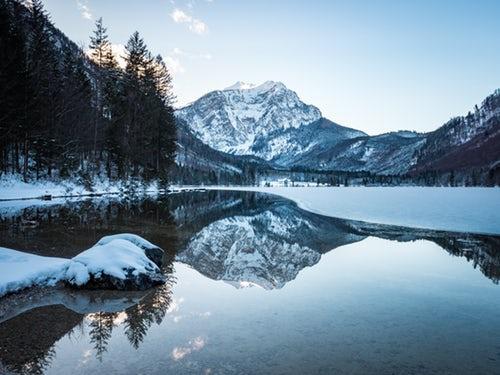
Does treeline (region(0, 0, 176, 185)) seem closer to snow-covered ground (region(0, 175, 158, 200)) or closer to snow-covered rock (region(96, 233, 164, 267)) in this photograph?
snow-covered ground (region(0, 175, 158, 200))

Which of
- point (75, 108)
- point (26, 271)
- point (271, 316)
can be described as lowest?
point (271, 316)

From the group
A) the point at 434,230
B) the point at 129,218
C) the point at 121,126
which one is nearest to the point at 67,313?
the point at 129,218

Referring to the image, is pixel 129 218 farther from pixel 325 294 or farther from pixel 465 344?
pixel 465 344

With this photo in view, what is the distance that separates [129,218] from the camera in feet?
86.9

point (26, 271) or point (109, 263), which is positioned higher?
point (109, 263)

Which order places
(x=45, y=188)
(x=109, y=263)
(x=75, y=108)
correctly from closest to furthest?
(x=109, y=263) < (x=45, y=188) < (x=75, y=108)

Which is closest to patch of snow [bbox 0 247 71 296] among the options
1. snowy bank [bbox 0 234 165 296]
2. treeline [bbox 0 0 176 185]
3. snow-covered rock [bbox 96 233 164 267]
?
snowy bank [bbox 0 234 165 296]

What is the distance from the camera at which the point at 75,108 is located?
50750mm

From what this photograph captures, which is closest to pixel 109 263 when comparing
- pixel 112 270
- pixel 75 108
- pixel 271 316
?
pixel 112 270

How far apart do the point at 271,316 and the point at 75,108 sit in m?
49.7

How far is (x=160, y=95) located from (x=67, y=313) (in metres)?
61.7

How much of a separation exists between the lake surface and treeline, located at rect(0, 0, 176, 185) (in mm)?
26219

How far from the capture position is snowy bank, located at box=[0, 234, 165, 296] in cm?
1033

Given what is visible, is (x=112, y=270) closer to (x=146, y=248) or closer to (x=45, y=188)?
(x=146, y=248)
